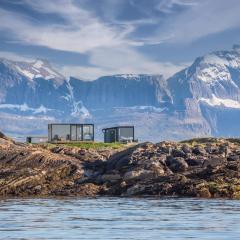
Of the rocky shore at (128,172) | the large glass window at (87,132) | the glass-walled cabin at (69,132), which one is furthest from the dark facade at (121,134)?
the rocky shore at (128,172)

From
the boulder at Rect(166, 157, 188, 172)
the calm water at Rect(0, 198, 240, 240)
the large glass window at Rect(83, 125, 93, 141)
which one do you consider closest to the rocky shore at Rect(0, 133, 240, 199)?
the boulder at Rect(166, 157, 188, 172)

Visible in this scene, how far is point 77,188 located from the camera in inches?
2356

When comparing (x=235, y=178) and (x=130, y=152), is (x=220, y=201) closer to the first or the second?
(x=235, y=178)

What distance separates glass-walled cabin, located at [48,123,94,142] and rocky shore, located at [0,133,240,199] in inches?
2245

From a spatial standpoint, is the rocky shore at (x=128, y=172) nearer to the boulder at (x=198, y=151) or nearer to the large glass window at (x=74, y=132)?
the boulder at (x=198, y=151)

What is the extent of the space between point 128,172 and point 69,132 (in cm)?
7022

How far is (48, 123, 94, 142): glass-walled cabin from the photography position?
128 metres

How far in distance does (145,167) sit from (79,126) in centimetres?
7090

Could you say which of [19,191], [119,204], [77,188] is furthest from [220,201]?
[19,191]

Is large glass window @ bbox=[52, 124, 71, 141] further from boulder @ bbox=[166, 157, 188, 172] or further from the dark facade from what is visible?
boulder @ bbox=[166, 157, 188, 172]

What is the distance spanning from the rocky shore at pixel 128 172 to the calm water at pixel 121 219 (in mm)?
6791

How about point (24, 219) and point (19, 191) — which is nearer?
point (24, 219)

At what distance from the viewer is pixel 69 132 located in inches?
5113

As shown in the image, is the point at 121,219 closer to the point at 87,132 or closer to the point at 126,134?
the point at 126,134
